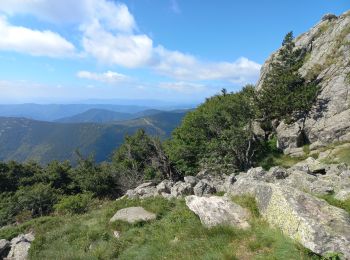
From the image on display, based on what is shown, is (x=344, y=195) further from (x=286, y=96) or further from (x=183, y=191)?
(x=286, y=96)

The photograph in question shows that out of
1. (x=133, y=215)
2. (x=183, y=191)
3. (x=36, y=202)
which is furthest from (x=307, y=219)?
(x=36, y=202)

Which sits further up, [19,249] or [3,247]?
[19,249]

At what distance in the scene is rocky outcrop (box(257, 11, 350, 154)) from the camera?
43.6 meters

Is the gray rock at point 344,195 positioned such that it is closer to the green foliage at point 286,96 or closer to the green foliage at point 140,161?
the green foliage at point 286,96

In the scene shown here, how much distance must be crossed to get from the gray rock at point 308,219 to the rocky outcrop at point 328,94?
110ft

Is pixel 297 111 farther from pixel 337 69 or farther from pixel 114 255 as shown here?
pixel 114 255

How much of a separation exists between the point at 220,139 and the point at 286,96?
40.5 feet

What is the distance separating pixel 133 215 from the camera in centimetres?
1880

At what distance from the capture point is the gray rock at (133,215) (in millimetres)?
18047

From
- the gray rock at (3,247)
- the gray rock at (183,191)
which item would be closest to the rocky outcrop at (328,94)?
the gray rock at (183,191)

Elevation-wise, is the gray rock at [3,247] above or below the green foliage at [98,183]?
above

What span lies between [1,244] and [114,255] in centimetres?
910

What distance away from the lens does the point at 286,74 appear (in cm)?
5825

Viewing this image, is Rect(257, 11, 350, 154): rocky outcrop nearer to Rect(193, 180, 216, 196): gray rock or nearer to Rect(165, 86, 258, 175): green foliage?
Rect(165, 86, 258, 175): green foliage
